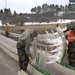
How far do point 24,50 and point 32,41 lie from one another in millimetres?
375

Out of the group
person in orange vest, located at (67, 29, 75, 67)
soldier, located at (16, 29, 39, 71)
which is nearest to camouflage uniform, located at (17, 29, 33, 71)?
soldier, located at (16, 29, 39, 71)

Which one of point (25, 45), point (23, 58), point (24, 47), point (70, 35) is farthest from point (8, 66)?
point (70, 35)

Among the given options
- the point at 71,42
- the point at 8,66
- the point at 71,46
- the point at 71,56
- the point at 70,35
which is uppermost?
the point at 70,35

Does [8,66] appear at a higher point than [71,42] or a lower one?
lower

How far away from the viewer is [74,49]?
7.93 m

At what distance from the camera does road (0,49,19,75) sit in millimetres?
8922

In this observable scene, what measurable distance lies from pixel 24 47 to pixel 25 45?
9.3 inches

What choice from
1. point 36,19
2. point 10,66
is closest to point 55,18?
point 36,19

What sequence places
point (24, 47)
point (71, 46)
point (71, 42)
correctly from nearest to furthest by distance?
1. point (24, 47)
2. point (71, 42)
3. point (71, 46)

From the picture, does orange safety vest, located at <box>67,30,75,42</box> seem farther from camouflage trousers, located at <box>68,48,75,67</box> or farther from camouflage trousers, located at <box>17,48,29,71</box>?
camouflage trousers, located at <box>17,48,29,71</box>

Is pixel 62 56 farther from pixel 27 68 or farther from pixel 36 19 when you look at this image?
pixel 36 19

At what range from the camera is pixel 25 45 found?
23.8 feet

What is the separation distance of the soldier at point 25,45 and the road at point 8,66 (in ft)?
3.71

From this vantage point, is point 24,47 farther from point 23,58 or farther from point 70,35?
point 70,35
